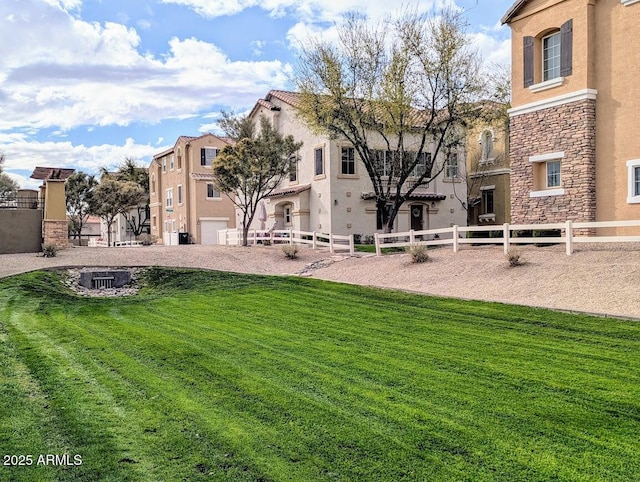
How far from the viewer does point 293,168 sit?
30.8 m

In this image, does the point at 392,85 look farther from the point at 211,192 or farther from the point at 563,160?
the point at 211,192

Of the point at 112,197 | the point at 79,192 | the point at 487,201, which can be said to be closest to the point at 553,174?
the point at 487,201

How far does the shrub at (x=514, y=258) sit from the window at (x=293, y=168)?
16500mm

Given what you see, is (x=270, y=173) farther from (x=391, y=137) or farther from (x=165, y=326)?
(x=165, y=326)

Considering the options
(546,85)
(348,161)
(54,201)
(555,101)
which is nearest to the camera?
(555,101)

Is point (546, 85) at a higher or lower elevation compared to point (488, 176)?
higher

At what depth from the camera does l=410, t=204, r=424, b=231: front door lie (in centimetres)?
3359

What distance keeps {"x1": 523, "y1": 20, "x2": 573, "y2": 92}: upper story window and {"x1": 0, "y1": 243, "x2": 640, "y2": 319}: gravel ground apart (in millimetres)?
5745

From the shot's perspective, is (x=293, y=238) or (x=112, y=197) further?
(x=112, y=197)

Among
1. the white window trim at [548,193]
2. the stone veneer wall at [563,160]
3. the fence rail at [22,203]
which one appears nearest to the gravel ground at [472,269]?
the stone veneer wall at [563,160]

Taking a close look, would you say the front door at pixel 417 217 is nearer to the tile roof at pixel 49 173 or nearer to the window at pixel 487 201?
the window at pixel 487 201

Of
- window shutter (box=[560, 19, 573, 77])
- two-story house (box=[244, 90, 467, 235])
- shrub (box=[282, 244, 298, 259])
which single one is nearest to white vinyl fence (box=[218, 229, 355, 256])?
two-story house (box=[244, 90, 467, 235])

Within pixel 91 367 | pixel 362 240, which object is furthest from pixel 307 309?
pixel 362 240

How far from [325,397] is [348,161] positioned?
2600 centimetres
